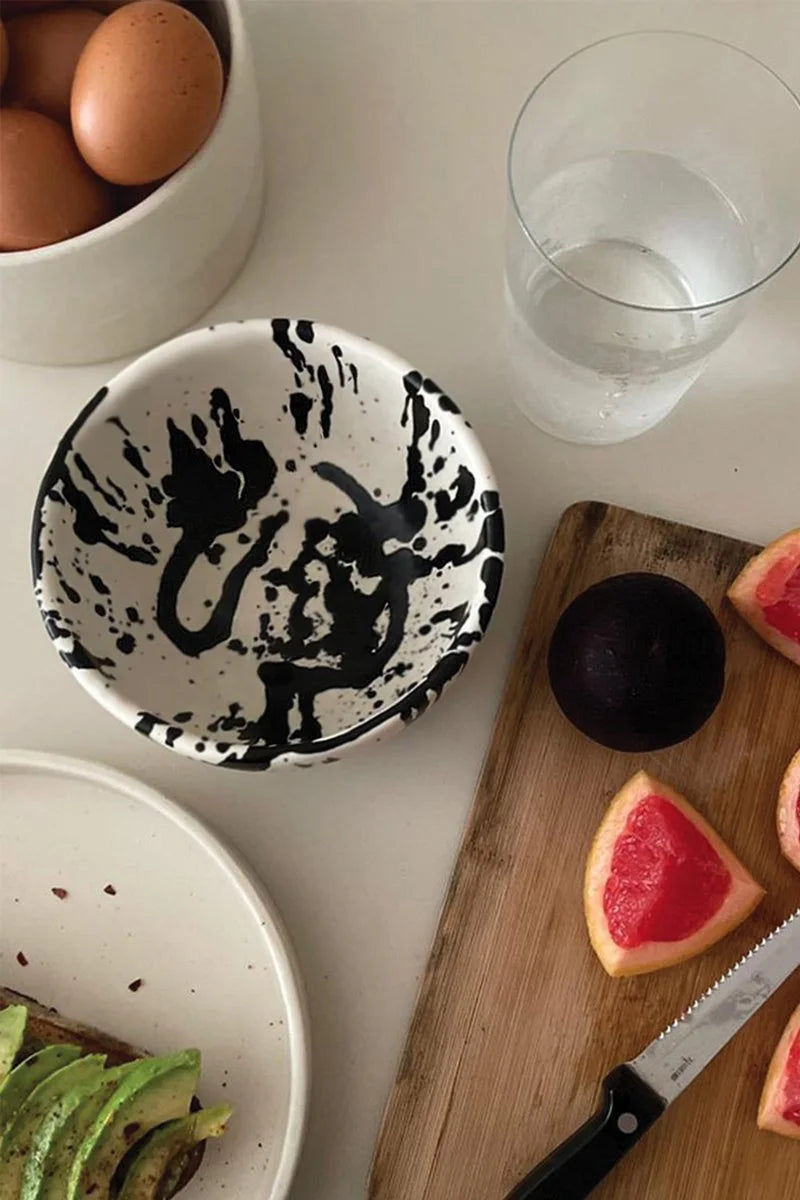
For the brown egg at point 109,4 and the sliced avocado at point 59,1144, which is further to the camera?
the brown egg at point 109,4

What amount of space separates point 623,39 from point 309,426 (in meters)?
0.34

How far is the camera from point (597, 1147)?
2.42 ft

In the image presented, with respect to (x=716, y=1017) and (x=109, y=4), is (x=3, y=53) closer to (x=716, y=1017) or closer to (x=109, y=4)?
(x=109, y=4)

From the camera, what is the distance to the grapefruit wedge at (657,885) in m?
0.78

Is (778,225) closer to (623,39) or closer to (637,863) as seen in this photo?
(623,39)

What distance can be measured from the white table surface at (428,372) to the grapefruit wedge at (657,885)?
0.35 feet

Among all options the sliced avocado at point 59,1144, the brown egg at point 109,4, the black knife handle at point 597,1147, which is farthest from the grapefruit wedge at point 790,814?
the brown egg at point 109,4

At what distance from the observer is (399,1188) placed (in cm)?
75

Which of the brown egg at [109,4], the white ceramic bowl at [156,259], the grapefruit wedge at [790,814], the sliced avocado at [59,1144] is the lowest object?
the sliced avocado at [59,1144]

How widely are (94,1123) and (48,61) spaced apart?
69 cm

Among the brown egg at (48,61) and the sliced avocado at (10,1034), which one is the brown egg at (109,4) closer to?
the brown egg at (48,61)

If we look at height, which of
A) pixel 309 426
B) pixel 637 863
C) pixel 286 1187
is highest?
pixel 309 426

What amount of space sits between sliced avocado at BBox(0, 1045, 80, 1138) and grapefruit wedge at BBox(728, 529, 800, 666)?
0.53 metres

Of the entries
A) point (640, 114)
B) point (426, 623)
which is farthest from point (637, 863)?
point (640, 114)
